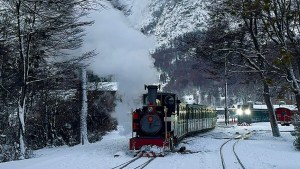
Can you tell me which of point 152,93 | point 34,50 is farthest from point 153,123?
point 34,50

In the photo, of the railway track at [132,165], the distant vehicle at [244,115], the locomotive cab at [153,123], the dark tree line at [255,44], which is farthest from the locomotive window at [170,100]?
the distant vehicle at [244,115]

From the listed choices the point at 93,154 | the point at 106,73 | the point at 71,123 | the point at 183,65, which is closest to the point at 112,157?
the point at 93,154

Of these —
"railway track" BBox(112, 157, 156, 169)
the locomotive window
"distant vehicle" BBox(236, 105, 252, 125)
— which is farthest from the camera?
"distant vehicle" BBox(236, 105, 252, 125)

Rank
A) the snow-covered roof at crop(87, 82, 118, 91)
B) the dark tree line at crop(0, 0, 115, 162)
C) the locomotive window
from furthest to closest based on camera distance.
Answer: the snow-covered roof at crop(87, 82, 118, 91) < the locomotive window < the dark tree line at crop(0, 0, 115, 162)

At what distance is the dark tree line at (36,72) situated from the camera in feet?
52.5

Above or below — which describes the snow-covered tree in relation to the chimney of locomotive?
above

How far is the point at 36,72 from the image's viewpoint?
21984 millimetres

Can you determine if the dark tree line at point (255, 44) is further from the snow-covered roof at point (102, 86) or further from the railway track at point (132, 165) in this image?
the snow-covered roof at point (102, 86)

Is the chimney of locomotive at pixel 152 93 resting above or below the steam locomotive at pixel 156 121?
above

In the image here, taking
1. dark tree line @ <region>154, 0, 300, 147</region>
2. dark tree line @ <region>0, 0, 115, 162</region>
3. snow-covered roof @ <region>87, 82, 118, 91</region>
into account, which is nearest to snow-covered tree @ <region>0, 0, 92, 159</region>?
dark tree line @ <region>0, 0, 115, 162</region>

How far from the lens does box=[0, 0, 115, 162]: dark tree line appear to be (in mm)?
16000

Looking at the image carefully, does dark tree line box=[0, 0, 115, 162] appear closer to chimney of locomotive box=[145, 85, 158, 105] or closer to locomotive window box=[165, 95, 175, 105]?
chimney of locomotive box=[145, 85, 158, 105]

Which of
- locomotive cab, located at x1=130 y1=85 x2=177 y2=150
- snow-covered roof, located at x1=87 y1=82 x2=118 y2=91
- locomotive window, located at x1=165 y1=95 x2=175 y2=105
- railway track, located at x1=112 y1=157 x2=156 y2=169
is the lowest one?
railway track, located at x1=112 y1=157 x2=156 y2=169

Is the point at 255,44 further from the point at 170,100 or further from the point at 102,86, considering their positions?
the point at 102,86
